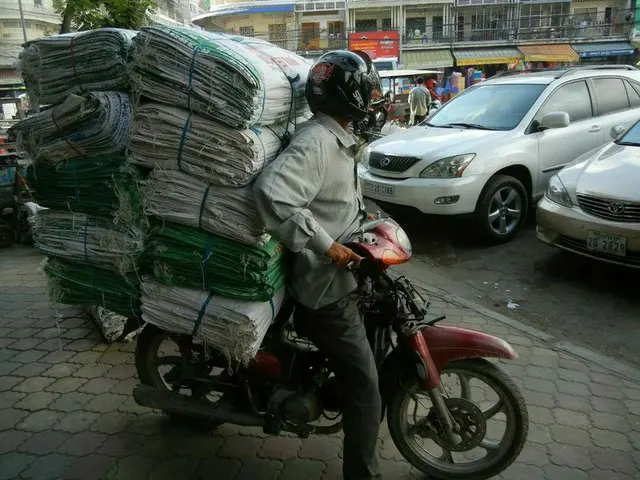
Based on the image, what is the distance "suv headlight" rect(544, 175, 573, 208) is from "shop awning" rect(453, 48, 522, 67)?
41.5 m

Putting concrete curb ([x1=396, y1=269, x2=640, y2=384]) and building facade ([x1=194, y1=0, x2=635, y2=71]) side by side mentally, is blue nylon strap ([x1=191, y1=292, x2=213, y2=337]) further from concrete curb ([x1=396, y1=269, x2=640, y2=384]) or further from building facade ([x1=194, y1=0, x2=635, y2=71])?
building facade ([x1=194, y1=0, x2=635, y2=71])

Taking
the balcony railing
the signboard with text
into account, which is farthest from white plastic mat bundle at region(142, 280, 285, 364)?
the signboard with text

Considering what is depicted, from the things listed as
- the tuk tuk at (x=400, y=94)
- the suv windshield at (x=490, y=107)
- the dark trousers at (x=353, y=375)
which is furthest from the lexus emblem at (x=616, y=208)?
the tuk tuk at (x=400, y=94)

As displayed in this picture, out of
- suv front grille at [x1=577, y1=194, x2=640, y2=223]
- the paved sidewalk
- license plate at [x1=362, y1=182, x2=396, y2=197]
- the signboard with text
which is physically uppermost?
the signboard with text

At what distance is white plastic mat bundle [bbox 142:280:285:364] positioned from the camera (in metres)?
2.23

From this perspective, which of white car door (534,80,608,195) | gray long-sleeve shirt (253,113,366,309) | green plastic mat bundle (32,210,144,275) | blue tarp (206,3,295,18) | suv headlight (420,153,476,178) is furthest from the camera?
blue tarp (206,3,295,18)

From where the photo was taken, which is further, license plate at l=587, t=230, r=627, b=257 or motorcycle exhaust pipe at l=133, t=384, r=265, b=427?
license plate at l=587, t=230, r=627, b=257

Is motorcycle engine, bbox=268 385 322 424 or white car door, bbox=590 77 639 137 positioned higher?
white car door, bbox=590 77 639 137

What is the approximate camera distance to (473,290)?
5.14 meters

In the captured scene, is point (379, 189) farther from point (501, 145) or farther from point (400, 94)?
point (400, 94)

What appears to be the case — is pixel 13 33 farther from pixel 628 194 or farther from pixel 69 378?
pixel 628 194

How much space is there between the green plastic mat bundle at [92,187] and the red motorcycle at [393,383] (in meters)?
0.72

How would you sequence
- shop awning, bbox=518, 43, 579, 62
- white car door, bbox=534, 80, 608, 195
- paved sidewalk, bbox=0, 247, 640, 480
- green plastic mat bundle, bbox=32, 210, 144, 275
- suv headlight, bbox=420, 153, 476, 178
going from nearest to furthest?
green plastic mat bundle, bbox=32, 210, 144, 275 → paved sidewalk, bbox=0, 247, 640, 480 → suv headlight, bbox=420, 153, 476, 178 → white car door, bbox=534, 80, 608, 195 → shop awning, bbox=518, 43, 579, 62

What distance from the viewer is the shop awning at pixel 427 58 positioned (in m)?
44.1
